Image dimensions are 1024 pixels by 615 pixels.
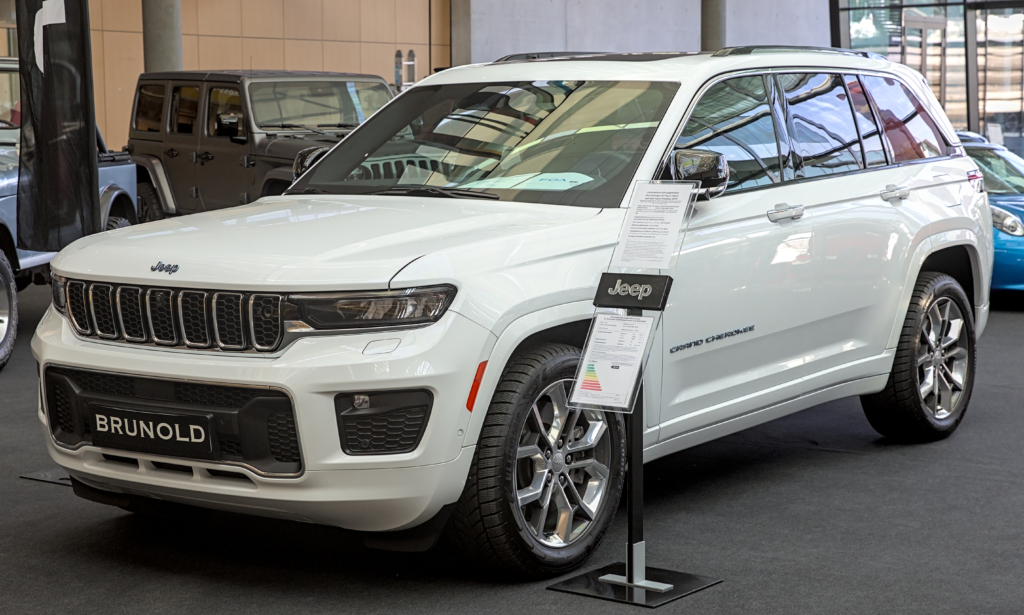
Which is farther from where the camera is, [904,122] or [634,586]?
[904,122]

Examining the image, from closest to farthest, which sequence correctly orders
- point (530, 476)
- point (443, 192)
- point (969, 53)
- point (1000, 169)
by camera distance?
point (530, 476)
point (443, 192)
point (1000, 169)
point (969, 53)

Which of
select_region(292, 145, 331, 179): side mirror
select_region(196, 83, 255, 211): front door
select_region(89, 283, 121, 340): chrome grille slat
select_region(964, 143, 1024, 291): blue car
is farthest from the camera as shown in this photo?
select_region(196, 83, 255, 211): front door

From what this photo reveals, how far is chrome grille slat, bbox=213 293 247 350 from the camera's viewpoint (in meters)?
3.93

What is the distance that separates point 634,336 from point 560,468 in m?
0.65

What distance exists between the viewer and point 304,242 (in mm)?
4133

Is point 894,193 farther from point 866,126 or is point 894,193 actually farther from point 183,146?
point 183,146

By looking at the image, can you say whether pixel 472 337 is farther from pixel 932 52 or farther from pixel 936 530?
pixel 932 52

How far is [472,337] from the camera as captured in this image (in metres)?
3.93

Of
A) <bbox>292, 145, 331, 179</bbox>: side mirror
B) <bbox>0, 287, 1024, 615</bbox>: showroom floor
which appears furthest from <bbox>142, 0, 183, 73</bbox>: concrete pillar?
<bbox>292, 145, 331, 179</bbox>: side mirror

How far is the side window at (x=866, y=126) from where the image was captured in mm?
6004

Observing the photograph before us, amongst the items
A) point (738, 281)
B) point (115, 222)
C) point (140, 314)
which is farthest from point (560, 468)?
point (115, 222)

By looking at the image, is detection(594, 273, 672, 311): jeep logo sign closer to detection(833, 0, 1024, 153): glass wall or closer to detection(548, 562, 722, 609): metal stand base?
detection(548, 562, 722, 609): metal stand base

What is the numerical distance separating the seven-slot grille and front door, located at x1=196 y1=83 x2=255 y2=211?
8779mm

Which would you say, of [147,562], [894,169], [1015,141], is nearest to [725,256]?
[894,169]
